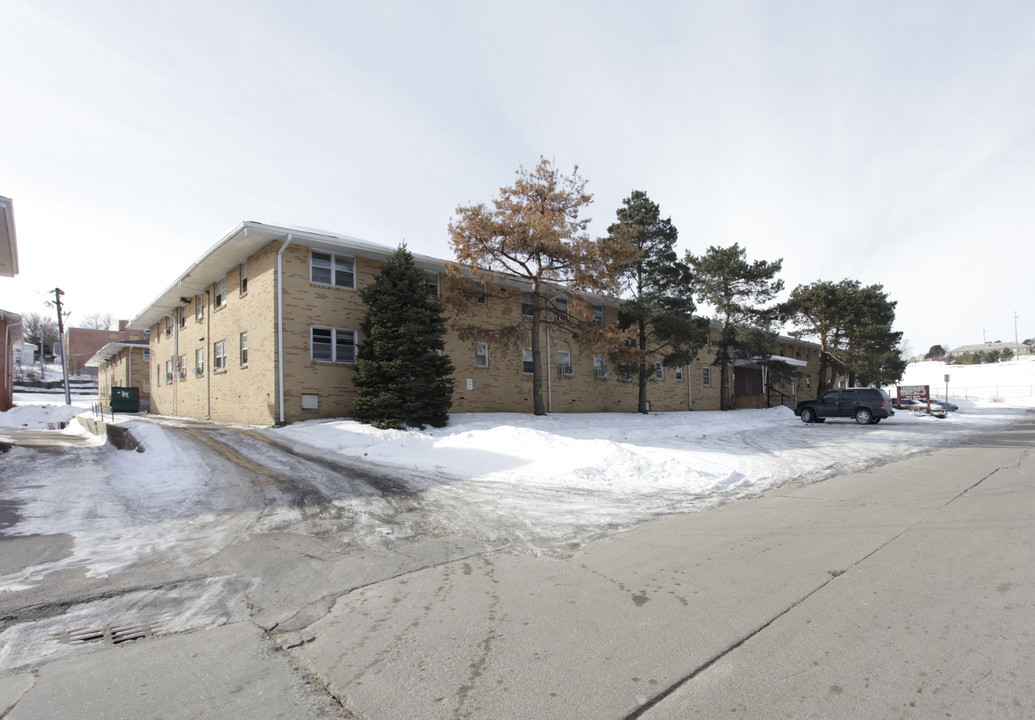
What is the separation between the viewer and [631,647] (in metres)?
3.21

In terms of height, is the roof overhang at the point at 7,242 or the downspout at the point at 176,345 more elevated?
the roof overhang at the point at 7,242

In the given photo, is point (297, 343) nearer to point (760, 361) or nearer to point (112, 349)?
point (760, 361)

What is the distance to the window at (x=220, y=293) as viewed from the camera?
2025 cm

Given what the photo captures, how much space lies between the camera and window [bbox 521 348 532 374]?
894 inches

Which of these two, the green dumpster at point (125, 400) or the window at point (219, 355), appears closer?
the window at point (219, 355)

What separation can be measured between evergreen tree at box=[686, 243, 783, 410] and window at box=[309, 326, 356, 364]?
18933 millimetres

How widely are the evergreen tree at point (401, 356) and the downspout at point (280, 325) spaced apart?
216 centimetres

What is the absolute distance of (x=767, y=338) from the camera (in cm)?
2800

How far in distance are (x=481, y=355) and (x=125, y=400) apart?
22379mm

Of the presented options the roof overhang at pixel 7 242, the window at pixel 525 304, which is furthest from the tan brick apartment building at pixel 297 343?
the roof overhang at pixel 7 242

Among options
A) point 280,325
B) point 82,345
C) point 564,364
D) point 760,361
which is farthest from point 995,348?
point 82,345

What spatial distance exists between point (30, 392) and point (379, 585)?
2400 inches

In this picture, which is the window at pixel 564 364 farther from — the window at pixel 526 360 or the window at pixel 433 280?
the window at pixel 433 280

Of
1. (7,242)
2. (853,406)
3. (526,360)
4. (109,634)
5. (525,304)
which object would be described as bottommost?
(853,406)
